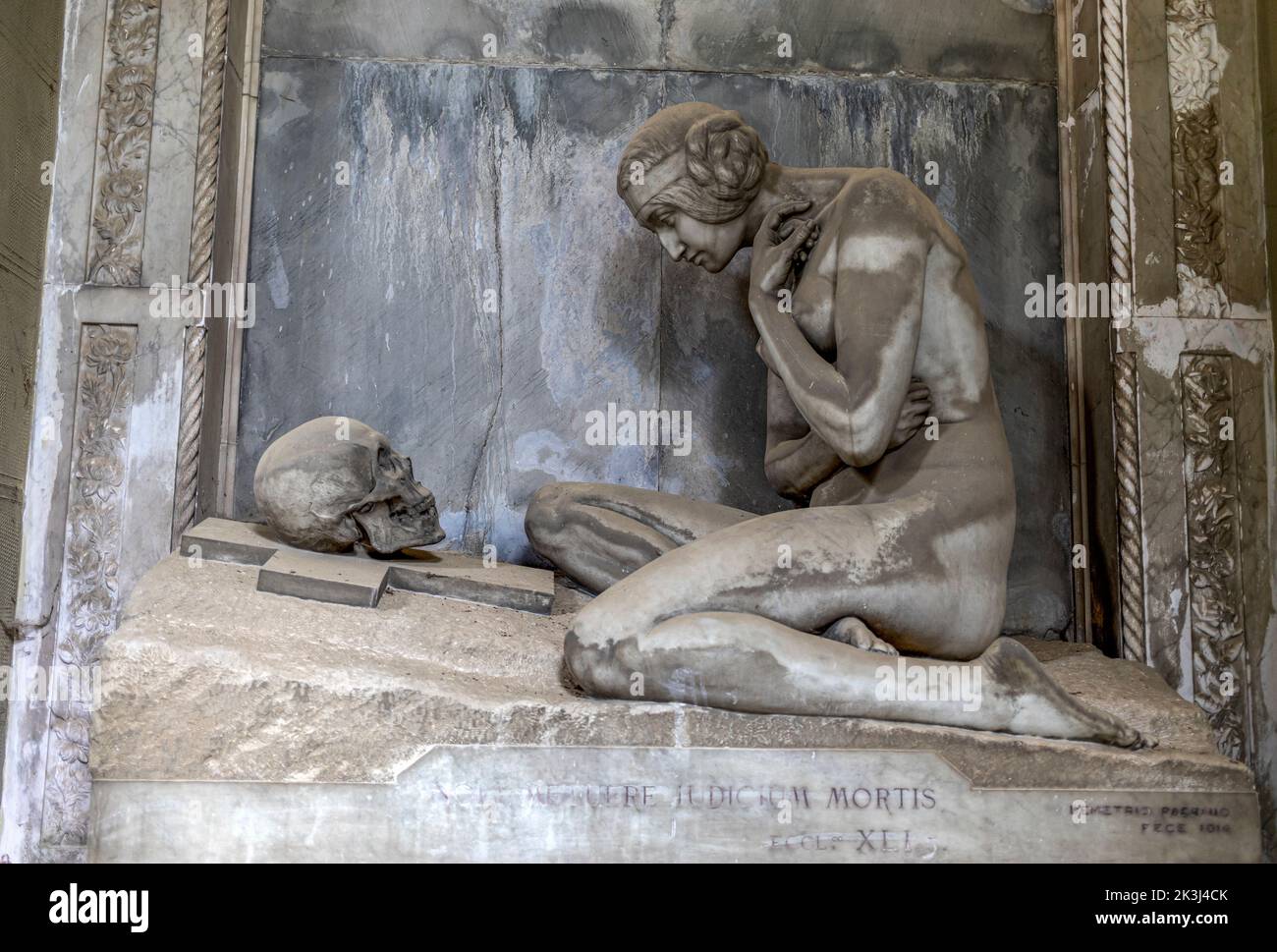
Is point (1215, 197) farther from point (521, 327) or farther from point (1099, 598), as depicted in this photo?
point (521, 327)

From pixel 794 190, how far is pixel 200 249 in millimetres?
2342

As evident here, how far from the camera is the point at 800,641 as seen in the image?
3605 millimetres

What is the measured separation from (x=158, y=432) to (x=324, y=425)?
120cm

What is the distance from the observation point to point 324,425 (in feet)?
14.1

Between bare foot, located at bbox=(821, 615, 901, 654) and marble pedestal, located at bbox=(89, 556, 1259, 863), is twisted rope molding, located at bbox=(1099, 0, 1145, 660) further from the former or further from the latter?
bare foot, located at bbox=(821, 615, 901, 654)

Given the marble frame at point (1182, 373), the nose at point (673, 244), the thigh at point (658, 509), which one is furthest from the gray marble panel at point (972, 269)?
the nose at point (673, 244)

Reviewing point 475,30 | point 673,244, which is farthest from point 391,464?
point 475,30

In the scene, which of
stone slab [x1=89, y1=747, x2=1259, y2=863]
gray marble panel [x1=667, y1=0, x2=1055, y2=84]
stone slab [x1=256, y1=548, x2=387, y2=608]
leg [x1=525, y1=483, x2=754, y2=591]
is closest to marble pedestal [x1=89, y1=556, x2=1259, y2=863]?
stone slab [x1=89, y1=747, x2=1259, y2=863]

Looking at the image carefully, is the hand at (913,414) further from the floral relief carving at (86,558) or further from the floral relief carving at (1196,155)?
the floral relief carving at (86,558)

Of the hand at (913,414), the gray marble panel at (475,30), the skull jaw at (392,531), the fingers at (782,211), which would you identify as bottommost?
the skull jaw at (392,531)

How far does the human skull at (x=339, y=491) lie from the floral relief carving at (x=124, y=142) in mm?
1449

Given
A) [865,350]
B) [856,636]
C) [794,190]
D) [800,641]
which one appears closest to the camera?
[800,641]

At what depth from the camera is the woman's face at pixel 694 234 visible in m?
4.42

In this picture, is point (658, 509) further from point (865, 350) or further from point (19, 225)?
point (19, 225)
